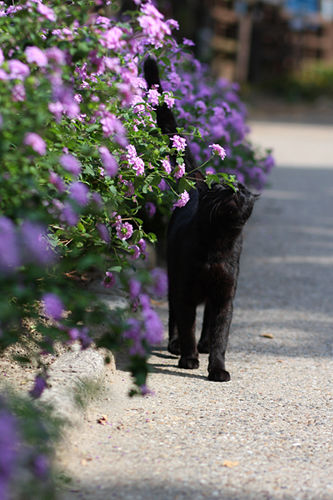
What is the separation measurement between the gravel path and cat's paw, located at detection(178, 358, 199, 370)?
3 centimetres

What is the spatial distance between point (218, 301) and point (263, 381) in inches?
16.5

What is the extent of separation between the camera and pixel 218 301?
316 centimetres

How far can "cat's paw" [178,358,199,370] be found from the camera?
320 cm

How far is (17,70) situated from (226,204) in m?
1.37

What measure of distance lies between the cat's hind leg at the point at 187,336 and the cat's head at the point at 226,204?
1.43 feet

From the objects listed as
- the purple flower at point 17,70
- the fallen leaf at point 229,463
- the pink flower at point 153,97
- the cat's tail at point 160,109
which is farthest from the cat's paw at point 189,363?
the purple flower at point 17,70

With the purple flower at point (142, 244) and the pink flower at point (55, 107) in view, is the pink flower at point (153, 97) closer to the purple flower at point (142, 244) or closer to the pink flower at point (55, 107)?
the purple flower at point (142, 244)

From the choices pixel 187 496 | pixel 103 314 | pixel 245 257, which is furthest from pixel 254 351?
pixel 245 257

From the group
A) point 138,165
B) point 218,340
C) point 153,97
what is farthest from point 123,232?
point 218,340

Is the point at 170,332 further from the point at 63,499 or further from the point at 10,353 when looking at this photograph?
the point at 63,499

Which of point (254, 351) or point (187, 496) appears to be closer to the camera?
point (187, 496)

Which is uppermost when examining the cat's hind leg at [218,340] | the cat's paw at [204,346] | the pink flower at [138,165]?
the pink flower at [138,165]

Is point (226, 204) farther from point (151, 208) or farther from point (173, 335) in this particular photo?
point (173, 335)

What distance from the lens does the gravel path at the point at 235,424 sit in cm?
209
